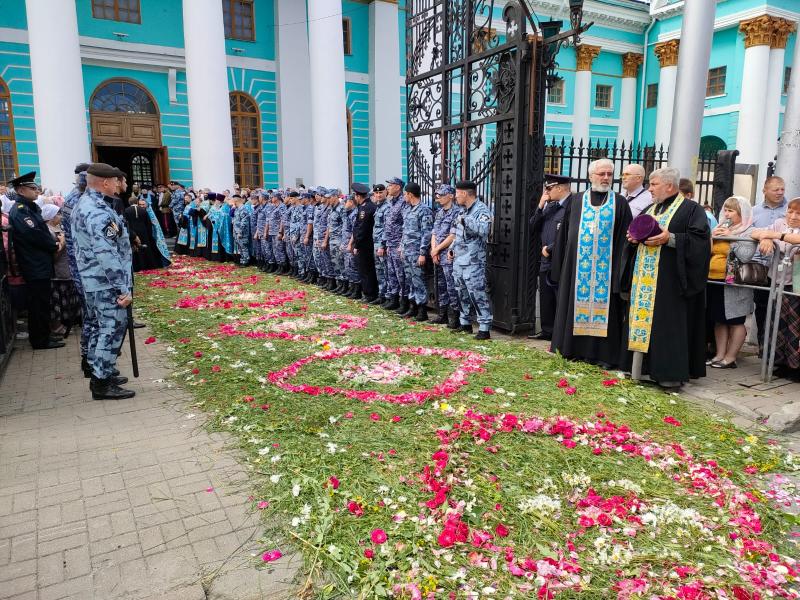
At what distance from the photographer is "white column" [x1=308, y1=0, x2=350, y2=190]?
17.1 m

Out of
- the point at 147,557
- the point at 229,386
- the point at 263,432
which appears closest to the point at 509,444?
the point at 263,432

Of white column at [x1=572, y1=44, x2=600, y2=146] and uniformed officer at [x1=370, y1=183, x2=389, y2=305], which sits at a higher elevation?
white column at [x1=572, y1=44, x2=600, y2=146]

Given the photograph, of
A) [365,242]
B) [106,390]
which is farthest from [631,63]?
[106,390]

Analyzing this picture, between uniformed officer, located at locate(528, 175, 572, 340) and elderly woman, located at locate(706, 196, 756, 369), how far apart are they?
160 cm

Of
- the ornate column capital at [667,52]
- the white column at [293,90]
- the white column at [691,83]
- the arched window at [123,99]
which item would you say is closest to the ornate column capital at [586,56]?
the ornate column capital at [667,52]

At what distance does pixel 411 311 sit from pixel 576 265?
343 cm

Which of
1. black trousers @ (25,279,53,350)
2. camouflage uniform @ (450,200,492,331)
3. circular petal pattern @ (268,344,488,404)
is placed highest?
camouflage uniform @ (450,200,492,331)

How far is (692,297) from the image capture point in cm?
523

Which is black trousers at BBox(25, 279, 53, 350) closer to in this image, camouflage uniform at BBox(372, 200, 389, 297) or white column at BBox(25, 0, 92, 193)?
camouflage uniform at BBox(372, 200, 389, 297)

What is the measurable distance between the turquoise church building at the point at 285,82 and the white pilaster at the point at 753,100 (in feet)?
0.16

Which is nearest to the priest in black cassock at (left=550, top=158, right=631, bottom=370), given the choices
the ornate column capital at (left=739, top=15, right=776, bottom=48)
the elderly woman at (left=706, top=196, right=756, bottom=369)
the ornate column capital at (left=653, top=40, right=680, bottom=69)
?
the elderly woman at (left=706, top=196, right=756, bottom=369)

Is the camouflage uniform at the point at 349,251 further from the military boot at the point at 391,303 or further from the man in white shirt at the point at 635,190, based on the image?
the man in white shirt at the point at 635,190

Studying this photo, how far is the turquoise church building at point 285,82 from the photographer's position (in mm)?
16391

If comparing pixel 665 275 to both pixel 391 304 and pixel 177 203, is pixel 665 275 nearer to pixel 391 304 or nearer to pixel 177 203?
pixel 391 304
